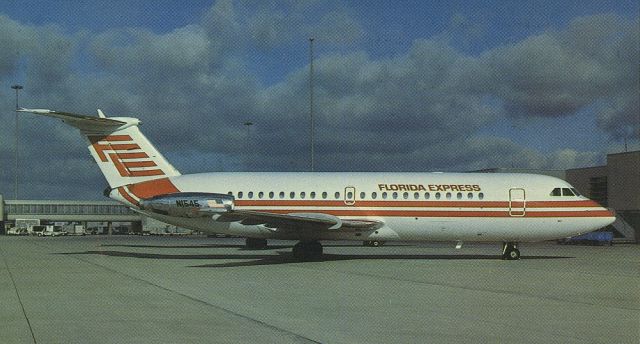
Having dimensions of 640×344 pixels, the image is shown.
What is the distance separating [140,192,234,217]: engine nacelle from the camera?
23.2 meters

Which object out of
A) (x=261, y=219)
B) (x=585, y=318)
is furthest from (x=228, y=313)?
(x=261, y=219)

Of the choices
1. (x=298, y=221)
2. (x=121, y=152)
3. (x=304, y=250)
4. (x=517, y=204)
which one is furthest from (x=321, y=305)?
(x=121, y=152)

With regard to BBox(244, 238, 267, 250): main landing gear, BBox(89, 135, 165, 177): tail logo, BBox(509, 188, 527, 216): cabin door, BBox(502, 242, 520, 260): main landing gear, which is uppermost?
BBox(89, 135, 165, 177): tail logo

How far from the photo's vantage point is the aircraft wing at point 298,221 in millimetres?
21406

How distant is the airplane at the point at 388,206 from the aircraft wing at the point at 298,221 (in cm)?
6

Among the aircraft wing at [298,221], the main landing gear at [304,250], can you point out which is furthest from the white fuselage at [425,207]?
the main landing gear at [304,250]

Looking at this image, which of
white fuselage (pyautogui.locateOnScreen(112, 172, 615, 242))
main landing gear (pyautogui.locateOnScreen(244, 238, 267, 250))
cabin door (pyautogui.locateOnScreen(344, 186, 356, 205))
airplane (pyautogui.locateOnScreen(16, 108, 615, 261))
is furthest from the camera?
main landing gear (pyautogui.locateOnScreen(244, 238, 267, 250))

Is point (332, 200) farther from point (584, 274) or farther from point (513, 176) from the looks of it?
point (584, 274)

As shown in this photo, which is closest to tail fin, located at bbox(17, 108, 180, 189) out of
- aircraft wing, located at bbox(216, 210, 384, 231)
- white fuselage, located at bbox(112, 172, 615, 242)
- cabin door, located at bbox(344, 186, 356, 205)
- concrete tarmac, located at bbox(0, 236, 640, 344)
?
white fuselage, located at bbox(112, 172, 615, 242)

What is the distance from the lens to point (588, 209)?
24203 mm

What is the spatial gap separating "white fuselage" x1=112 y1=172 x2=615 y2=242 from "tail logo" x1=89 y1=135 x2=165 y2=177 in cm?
230

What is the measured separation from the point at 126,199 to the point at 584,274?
55.3 feet

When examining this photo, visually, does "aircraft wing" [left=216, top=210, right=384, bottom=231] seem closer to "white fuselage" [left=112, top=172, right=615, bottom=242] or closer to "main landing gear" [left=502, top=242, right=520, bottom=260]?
"white fuselage" [left=112, top=172, right=615, bottom=242]

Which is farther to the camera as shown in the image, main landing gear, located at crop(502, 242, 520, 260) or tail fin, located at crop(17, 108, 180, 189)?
tail fin, located at crop(17, 108, 180, 189)
